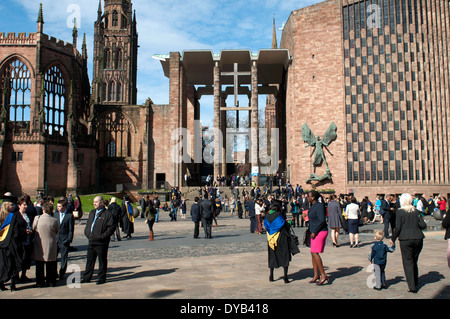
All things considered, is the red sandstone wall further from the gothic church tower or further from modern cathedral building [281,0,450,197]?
the gothic church tower

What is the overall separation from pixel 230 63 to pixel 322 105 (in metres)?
12.0

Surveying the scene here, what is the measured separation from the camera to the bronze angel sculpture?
1684 inches

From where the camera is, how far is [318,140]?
43125mm

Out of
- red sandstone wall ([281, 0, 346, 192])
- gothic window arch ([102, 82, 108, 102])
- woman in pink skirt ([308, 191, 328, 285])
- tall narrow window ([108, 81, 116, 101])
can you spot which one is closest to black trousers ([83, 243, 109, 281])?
woman in pink skirt ([308, 191, 328, 285])

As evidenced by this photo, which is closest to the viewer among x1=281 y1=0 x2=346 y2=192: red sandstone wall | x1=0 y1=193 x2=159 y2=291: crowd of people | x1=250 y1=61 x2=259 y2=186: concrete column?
x1=0 y1=193 x2=159 y2=291: crowd of people

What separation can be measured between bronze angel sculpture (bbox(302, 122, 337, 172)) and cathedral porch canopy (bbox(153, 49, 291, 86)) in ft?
28.1

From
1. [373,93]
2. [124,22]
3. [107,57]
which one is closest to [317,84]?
[373,93]

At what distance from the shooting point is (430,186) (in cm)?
4334

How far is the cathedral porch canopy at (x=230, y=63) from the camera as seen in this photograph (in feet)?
148

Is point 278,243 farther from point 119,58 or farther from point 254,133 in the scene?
point 119,58

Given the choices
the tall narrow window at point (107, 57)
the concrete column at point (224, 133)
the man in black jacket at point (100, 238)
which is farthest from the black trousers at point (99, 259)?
the tall narrow window at point (107, 57)
